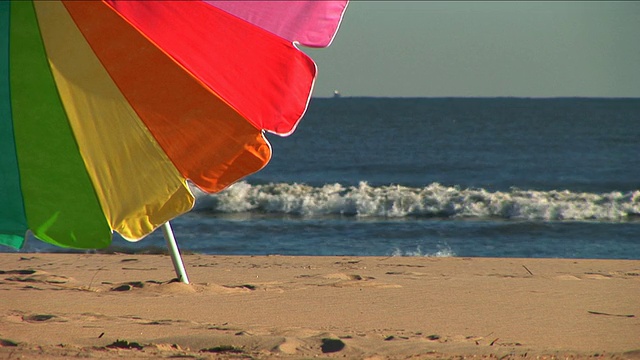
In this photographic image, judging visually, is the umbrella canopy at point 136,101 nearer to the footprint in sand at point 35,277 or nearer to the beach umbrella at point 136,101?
the beach umbrella at point 136,101

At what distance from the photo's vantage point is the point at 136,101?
13.3ft

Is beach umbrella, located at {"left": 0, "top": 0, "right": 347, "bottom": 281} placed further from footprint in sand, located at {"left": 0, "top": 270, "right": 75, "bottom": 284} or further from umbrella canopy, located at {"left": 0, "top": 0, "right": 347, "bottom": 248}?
footprint in sand, located at {"left": 0, "top": 270, "right": 75, "bottom": 284}

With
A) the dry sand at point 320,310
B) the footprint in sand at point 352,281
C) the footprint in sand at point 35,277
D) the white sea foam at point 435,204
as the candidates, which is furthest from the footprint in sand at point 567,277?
the white sea foam at point 435,204

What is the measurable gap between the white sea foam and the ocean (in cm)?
3

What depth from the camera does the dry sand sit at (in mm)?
4762

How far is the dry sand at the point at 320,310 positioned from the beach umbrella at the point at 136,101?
0.95 m

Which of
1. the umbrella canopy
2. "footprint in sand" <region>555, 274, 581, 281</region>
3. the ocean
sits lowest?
the ocean

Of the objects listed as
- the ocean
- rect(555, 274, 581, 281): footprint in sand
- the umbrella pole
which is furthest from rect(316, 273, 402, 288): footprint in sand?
the ocean

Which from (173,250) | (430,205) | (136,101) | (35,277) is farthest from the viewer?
(430,205)

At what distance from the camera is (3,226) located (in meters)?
4.18

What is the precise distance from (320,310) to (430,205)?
36.2 feet

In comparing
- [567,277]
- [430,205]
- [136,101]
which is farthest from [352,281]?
[430,205]

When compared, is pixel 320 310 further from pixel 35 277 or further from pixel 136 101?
pixel 35 277

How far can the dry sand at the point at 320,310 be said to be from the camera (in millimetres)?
→ 4762
